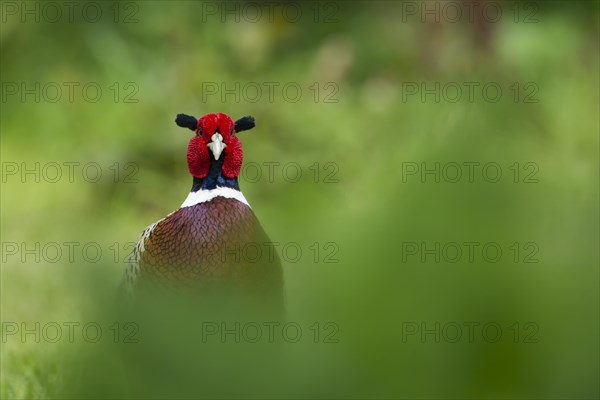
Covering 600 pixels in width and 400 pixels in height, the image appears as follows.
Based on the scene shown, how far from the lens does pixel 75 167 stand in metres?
2.67

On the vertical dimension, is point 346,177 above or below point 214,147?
above

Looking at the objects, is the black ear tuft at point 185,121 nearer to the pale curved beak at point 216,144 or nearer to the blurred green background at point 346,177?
the pale curved beak at point 216,144

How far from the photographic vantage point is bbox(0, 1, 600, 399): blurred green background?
31 centimetres

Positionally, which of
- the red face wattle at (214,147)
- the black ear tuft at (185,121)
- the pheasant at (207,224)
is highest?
the black ear tuft at (185,121)

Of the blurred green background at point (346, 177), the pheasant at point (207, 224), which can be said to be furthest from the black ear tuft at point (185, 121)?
the blurred green background at point (346, 177)

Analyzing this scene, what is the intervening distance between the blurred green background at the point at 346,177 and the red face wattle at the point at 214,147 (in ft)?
0.37

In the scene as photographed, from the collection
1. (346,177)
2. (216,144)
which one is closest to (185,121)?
(216,144)

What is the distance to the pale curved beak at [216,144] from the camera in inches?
44.3

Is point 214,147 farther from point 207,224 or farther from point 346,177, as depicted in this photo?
point 346,177

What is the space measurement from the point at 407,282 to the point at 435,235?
0.02 m

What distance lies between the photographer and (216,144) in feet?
3.70

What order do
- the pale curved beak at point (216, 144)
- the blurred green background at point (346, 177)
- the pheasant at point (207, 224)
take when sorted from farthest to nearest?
the pale curved beak at point (216, 144)
the pheasant at point (207, 224)
the blurred green background at point (346, 177)

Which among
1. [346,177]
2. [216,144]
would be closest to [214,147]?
[216,144]

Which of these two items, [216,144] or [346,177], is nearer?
[216,144]
